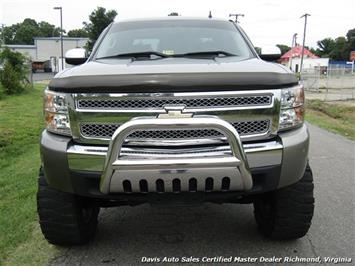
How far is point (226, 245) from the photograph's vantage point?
3773mm

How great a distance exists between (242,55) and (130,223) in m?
1.86

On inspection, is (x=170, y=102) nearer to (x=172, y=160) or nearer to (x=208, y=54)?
(x=172, y=160)

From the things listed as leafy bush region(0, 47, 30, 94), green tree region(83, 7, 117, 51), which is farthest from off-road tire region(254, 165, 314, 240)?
green tree region(83, 7, 117, 51)

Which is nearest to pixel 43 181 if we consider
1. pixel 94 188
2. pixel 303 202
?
pixel 94 188

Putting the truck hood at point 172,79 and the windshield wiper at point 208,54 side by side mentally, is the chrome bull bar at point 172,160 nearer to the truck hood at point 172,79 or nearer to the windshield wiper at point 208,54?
the truck hood at point 172,79

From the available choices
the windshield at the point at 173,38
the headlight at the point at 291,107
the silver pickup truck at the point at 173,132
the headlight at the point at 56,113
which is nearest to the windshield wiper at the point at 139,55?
the windshield at the point at 173,38

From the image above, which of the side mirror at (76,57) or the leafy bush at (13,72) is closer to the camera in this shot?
the side mirror at (76,57)

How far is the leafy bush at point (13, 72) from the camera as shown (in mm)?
18500

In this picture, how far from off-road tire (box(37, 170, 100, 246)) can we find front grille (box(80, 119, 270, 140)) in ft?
2.18

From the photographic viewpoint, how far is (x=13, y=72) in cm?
1881

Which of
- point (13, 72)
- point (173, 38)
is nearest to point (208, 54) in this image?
point (173, 38)

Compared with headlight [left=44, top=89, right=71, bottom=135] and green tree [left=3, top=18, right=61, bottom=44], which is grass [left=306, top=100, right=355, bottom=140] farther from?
green tree [left=3, top=18, right=61, bottom=44]

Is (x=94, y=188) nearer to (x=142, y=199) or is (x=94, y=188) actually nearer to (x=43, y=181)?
(x=142, y=199)

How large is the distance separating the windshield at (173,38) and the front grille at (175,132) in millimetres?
1190
